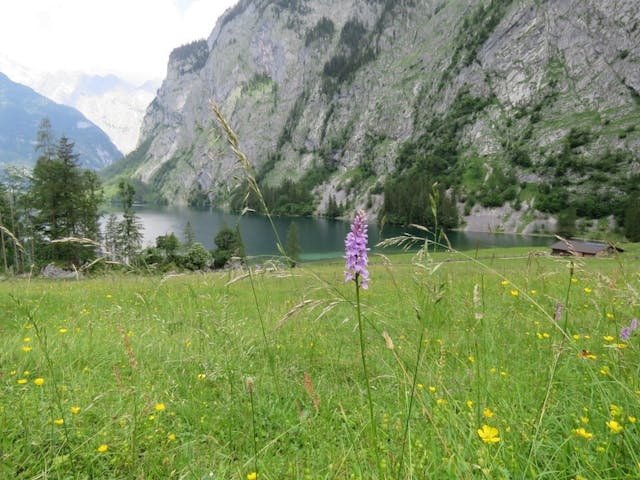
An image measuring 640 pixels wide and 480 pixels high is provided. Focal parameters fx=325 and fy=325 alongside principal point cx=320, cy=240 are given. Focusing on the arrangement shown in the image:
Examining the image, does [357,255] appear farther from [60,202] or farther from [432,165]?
[432,165]

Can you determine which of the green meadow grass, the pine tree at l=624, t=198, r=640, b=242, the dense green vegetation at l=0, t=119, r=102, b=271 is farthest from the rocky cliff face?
the green meadow grass

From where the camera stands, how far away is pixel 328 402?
3.17m

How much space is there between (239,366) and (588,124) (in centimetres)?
16294

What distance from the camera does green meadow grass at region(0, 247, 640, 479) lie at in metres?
2.01

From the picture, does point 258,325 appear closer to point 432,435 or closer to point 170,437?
point 170,437

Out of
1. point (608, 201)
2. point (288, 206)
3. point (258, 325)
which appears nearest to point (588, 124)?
point (608, 201)

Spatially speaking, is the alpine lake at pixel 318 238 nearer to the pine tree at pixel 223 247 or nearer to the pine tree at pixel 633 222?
the pine tree at pixel 223 247

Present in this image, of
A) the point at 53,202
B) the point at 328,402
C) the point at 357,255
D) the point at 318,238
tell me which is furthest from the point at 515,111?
the point at 357,255

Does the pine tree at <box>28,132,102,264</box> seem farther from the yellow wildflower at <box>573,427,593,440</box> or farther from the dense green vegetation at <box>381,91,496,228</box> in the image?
the dense green vegetation at <box>381,91,496,228</box>

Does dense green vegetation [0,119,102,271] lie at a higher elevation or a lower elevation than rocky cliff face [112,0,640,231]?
lower

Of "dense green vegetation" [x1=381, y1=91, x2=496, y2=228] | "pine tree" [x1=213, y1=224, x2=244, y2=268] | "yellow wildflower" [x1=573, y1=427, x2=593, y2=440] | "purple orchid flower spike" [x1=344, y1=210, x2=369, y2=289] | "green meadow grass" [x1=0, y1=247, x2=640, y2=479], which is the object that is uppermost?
"dense green vegetation" [x1=381, y1=91, x2=496, y2=228]

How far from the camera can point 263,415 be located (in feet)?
10.4

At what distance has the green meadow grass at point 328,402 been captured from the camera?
2008 mm

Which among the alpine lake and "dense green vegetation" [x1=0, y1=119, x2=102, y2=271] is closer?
"dense green vegetation" [x1=0, y1=119, x2=102, y2=271]
